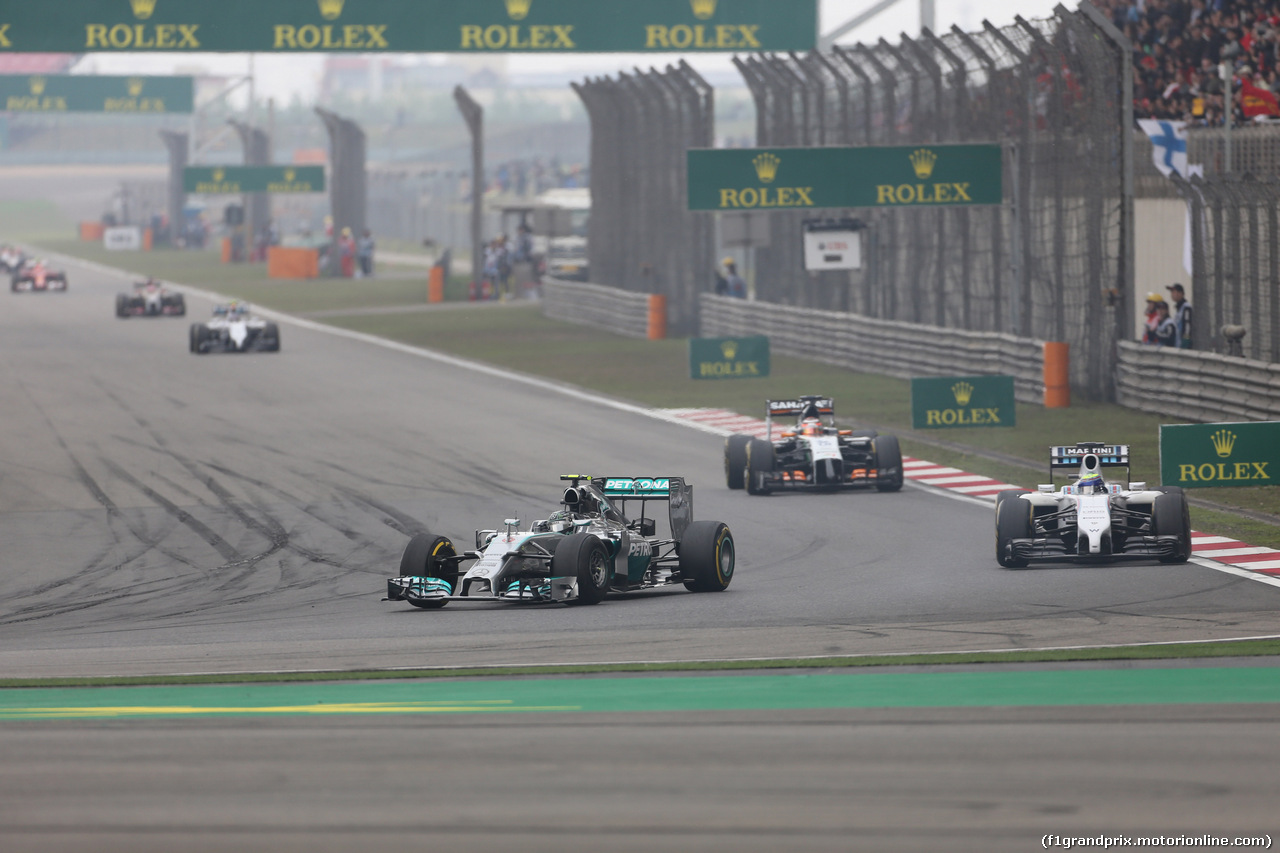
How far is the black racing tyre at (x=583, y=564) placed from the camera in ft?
43.0

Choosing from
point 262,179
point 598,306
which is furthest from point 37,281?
point 598,306

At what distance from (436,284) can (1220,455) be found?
36.4 meters

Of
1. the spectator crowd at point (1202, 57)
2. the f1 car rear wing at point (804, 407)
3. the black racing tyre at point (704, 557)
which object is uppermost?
the spectator crowd at point (1202, 57)

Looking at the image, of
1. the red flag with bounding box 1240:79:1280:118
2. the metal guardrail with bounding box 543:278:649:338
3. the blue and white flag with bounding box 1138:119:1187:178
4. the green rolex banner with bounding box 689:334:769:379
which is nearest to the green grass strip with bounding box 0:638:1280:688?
the red flag with bounding box 1240:79:1280:118

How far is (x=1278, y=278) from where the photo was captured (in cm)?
2203

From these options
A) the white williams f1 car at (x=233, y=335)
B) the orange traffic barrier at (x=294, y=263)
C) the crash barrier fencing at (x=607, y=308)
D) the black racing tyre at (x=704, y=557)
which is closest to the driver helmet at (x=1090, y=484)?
the black racing tyre at (x=704, y=557)

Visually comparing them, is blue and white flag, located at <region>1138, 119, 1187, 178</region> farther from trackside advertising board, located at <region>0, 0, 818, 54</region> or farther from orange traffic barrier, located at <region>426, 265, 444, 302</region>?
orange traffic barrier, located at <region>426, 265, 444, 302</region>

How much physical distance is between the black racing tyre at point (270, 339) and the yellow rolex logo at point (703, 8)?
10.2 meters

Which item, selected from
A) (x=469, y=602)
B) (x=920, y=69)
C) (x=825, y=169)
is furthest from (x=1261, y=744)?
(x=920, y=69)

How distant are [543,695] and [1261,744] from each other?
3.73 m

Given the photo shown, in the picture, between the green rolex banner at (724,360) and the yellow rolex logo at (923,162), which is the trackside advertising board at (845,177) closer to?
the yellow rolex logo at (923,162)

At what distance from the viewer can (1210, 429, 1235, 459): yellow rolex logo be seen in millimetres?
17328

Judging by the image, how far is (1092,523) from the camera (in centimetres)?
1433

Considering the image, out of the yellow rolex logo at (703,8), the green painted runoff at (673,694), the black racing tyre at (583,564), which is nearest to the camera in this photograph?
the green painted runoff at (673,694)
